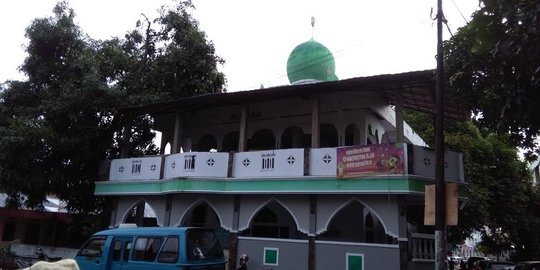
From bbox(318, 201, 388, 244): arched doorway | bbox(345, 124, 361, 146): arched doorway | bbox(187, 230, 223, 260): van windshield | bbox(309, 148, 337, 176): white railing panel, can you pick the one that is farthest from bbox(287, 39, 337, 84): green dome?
bbox(187, 230, 223, 260): van windshield

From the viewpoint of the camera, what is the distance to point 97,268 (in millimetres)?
10375

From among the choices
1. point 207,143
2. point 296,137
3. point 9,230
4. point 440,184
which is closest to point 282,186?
point 296,137

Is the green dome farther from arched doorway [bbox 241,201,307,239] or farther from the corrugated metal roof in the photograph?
arched doorway [bbox 241,201,307,239]

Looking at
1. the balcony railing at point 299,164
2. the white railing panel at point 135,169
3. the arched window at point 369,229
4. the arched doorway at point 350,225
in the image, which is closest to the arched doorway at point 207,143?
the white railing panel at point 135,169

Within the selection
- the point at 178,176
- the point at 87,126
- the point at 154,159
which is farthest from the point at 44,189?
the point at 178,176

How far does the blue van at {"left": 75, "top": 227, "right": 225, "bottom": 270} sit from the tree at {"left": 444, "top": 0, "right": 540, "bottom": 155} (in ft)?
20.3

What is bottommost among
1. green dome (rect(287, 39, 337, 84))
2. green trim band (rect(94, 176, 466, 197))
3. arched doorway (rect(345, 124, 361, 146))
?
green trim band (rect(94, 176, 466, 197))

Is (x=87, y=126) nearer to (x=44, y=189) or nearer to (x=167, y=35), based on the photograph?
(x=44, y=189)

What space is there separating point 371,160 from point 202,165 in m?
5.74

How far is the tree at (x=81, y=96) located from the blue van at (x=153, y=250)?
28.0 feet

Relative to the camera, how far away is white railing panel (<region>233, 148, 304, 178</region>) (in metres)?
14.8

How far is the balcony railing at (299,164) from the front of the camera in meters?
13.2

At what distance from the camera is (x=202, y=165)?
15930 mm

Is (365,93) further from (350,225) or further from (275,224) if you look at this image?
(275,224)
